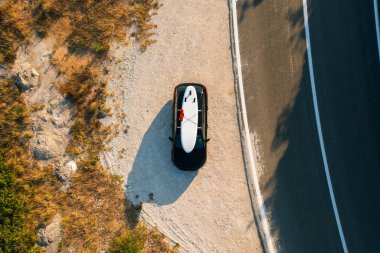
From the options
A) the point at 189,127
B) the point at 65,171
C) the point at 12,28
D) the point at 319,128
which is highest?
the point at 319,128

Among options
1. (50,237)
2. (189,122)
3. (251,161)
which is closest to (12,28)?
(189,122)

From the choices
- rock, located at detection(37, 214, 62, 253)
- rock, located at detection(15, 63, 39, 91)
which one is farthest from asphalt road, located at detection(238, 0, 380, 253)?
rock, located at detection(15, 63, 39, 91)

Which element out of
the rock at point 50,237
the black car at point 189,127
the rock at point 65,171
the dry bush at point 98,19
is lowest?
the rock at point 50,237

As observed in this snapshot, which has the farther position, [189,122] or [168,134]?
[168,134]

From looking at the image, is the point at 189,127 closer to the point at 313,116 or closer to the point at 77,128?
the point at 77,128

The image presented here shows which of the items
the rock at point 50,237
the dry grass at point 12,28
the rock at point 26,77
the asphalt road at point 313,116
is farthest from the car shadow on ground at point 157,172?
the dry grass at point 12,28

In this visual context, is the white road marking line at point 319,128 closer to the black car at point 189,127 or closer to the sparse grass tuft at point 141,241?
the black car at point 189,127

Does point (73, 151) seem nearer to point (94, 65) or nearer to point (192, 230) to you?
point (94, 65)
